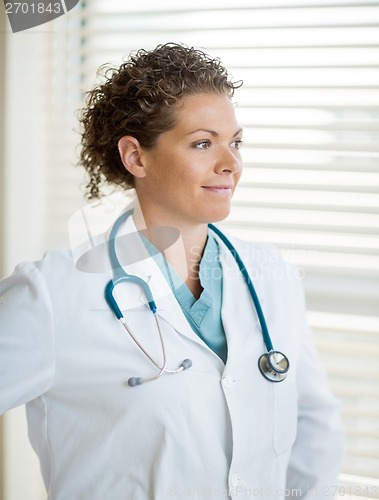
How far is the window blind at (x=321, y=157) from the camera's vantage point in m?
1.25

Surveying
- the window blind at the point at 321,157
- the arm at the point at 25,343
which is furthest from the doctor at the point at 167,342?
the window blind at the point at 321,157

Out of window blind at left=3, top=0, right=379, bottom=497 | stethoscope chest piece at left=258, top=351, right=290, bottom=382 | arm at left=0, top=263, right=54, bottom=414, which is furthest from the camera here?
window blind at left=3, top=0, right=379, bottom=497

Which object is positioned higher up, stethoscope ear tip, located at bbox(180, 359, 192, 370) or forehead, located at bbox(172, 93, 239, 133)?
forehead, located at bbox(172, 93, 239, 133)

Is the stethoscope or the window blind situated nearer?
the stethoscope

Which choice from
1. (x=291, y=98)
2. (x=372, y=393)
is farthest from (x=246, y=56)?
(x=372, y=393)

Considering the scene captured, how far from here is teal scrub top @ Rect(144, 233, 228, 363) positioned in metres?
1.07

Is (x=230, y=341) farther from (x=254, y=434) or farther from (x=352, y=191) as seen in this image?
(x=352, y=191)

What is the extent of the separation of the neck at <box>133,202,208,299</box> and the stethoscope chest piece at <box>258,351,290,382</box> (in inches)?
7.9

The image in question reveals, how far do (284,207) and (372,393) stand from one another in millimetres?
494

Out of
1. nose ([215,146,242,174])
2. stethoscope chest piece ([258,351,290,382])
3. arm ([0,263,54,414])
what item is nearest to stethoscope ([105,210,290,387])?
stethoscope chest piece ([258,351,290,382])

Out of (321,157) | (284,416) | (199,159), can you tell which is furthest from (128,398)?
(321,157)

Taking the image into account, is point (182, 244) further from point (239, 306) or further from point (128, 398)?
point (128, 398)

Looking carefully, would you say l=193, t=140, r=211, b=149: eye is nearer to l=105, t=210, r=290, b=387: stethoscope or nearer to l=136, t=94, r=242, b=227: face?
l=136, t=94, r=242, b=227: face

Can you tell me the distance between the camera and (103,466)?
38.2 inches
